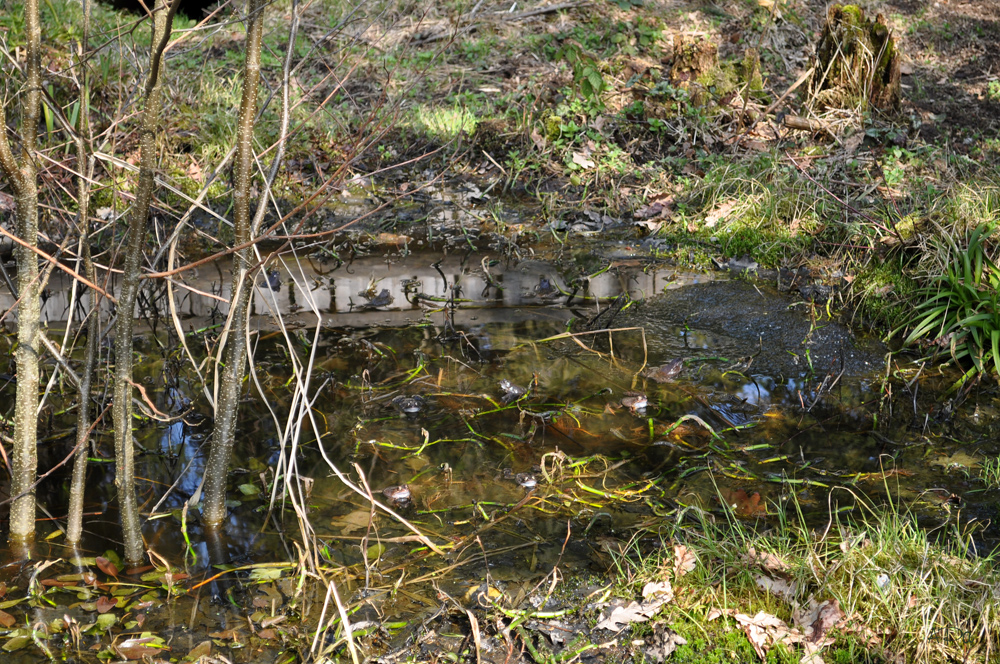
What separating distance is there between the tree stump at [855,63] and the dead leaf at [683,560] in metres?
5.53

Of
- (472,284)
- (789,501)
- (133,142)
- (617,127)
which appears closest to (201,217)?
(133,142)

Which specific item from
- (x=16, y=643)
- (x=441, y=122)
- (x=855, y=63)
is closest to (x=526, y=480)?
(x=16, y=643)

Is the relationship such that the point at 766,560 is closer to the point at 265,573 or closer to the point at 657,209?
the point at 265,573

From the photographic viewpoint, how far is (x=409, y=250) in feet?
18.5

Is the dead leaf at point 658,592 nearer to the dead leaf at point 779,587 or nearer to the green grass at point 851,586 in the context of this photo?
the green grass at point 851,586

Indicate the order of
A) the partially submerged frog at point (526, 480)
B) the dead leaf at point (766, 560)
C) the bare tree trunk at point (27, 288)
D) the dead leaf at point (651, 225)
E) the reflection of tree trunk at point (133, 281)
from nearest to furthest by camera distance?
1. the reflection of tree trunk at point (133, 281)
2. the bare tree trunk at point (27, 288)
3. the dead leaf at point (766, 560)
4. the partially submerged frog at point (526, 480)
5. the dead leaf at point (651, 225)

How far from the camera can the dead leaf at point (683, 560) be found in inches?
96.8

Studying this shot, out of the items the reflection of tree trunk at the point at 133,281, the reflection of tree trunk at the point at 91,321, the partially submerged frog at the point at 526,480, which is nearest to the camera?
the reflection of tree trunk at the point at 133,281

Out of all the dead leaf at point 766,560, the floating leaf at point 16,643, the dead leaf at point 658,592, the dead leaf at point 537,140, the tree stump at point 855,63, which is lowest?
the dead leaf at point 658,592

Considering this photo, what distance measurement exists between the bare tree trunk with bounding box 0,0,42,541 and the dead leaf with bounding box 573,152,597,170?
15.9ft

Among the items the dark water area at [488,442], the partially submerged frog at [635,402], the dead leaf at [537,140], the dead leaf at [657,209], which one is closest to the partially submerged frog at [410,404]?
the dark water area at [488,442]

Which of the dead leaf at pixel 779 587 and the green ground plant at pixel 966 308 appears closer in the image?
the dead leaf at pixel 779 587

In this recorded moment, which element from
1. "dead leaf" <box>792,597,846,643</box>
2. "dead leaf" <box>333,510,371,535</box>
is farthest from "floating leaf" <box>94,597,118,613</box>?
"dead leaf" <box>792,597,846,643</box>

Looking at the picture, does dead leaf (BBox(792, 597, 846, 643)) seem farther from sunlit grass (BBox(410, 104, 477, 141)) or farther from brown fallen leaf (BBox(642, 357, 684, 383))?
sunlit grass (BBox(410, 104, 477, 141))
